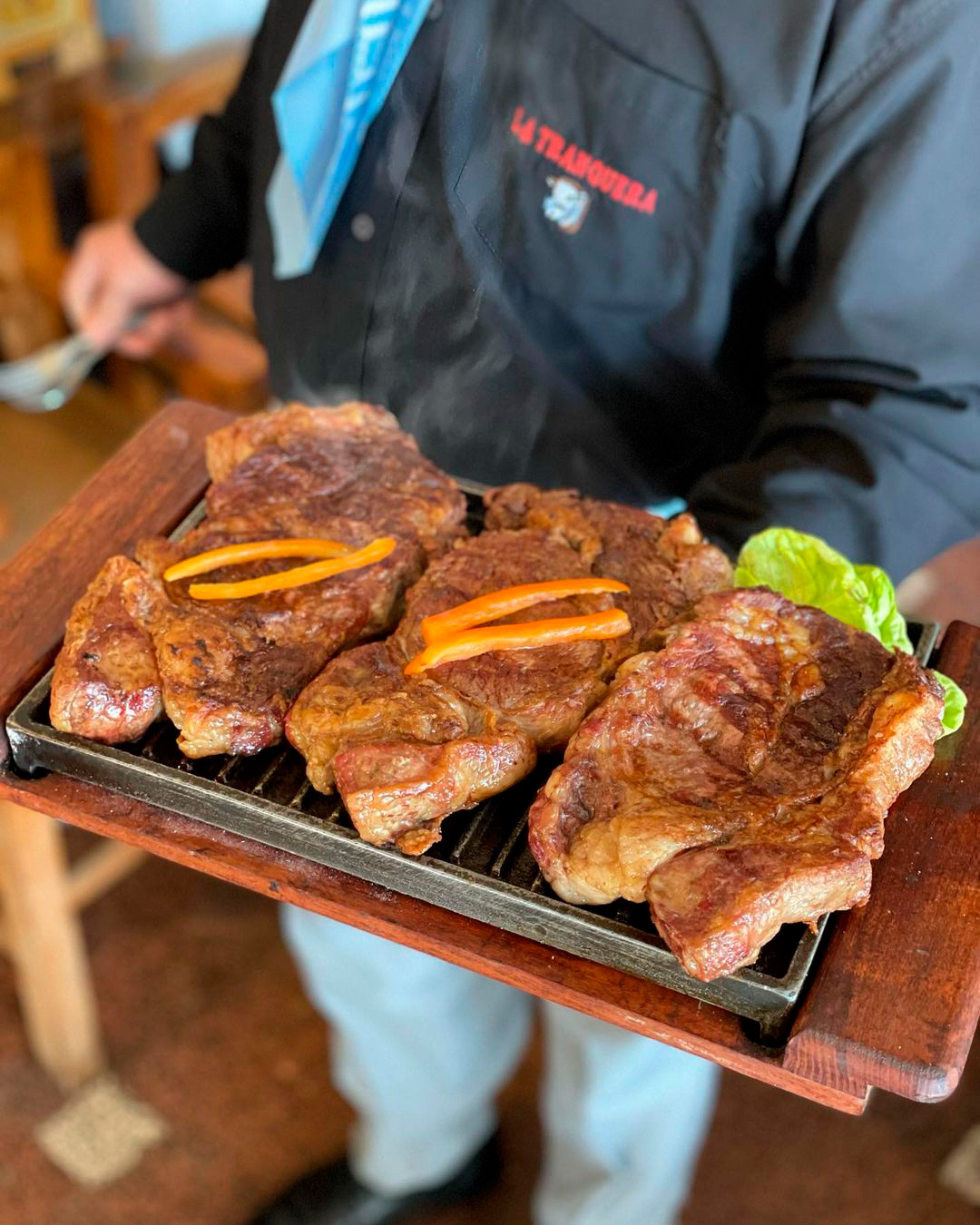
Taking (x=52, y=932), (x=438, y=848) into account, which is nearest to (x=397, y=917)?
(x=438, y=848)

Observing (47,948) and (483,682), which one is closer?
(483,682)

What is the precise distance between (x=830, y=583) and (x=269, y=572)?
2.64ft

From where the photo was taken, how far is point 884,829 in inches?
60.9

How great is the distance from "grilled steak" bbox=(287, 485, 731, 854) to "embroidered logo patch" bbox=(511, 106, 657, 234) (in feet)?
2.17

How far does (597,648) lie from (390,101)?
98 centimetres

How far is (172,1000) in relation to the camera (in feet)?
12.4

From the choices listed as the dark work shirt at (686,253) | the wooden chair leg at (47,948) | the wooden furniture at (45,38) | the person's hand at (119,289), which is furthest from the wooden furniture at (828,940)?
the wooden furniture at (45,38)

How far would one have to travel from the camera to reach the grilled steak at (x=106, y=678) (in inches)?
61.8

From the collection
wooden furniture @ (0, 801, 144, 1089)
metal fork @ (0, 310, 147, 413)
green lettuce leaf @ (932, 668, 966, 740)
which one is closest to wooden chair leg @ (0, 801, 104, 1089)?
wooden furniture @ (0, 801, 144, 1089)

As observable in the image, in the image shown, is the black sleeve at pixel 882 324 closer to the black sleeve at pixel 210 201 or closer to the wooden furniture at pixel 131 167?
the black sleeve at pixel 210 201

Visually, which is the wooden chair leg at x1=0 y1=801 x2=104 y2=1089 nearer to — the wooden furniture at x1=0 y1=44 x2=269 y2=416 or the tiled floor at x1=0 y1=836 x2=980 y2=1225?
the tiled floor at x1=0 y1=836 x2=980 y2=1225

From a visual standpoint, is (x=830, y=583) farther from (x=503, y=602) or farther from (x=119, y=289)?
(x=119, y=289)

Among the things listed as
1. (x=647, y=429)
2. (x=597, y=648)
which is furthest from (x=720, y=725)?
(x=647, y=429)

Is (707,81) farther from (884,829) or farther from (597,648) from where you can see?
(884,829)
